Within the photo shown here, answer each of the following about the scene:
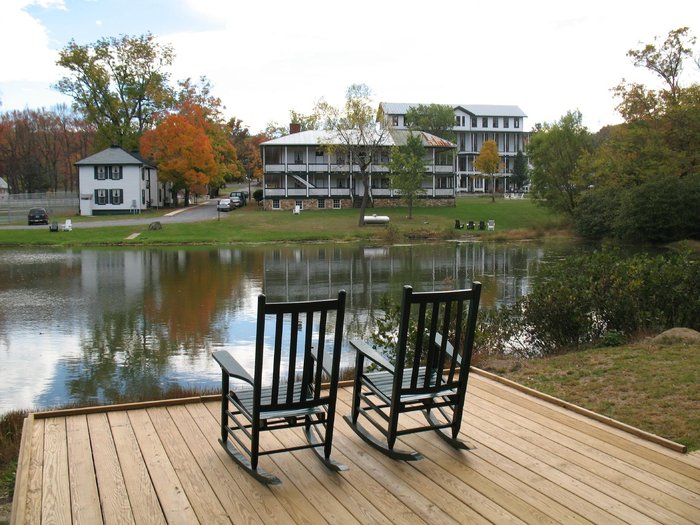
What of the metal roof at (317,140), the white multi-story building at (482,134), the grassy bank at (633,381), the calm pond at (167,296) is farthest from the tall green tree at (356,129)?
the grassy bank at (633,381)

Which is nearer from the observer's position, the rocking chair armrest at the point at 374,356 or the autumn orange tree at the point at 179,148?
the rocking chair armrest at the point at 374,356

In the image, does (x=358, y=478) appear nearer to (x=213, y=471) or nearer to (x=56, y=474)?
(x=213, y=471)

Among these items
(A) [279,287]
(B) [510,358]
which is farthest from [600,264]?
(A) [279,287]

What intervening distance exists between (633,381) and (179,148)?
57917 millimetres

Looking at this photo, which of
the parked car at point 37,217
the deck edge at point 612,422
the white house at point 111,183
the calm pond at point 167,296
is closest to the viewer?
the deck edge at point 612,422

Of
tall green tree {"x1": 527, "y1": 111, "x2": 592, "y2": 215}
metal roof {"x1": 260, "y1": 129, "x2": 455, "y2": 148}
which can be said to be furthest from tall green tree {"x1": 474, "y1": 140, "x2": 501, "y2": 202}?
tall green tree {"x1": 527, "y1": 111, "x2": 592, "y2": 215}

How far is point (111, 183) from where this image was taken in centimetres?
6094

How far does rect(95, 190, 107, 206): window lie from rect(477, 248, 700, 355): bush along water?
55567 mm

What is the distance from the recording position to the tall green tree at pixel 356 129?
58.1 metres

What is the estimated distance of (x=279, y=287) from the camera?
2372 centimetres

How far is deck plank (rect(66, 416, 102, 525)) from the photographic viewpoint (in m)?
4.03

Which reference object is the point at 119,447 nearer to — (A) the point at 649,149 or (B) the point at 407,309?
(B) the point at 407,309

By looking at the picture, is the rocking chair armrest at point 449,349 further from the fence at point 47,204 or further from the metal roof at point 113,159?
the fence at point 47,204

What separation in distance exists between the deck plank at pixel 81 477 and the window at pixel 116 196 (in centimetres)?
5862
